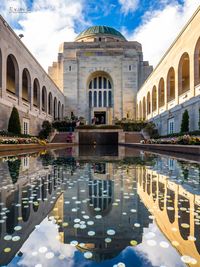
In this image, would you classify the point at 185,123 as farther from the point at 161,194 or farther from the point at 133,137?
the point at 161,194

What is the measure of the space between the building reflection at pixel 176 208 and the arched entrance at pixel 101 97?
1348 inches

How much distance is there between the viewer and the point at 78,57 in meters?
38.0

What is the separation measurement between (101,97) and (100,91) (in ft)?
3.74

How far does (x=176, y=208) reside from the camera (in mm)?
2377

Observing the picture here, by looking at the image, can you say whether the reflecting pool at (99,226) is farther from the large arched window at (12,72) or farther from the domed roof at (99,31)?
the domed roof at (99,31)

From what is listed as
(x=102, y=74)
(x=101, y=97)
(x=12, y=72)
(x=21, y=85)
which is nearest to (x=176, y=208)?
(x=21, y=85)

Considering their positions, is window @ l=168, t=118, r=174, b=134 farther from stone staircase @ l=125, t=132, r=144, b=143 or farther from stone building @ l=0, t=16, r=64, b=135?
stone building @ l=0, t=16, r=64, b=135

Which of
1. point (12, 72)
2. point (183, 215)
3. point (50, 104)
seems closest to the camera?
point (183, 215)

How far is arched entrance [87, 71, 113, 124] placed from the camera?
3784 cm

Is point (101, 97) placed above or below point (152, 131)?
above

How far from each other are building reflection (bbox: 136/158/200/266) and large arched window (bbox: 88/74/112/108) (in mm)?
35514

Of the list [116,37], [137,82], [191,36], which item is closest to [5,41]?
[191,36]

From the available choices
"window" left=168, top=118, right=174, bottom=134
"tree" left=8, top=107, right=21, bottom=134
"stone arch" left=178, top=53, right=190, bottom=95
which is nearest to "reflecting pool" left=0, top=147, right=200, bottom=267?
"tree" left=8, top=107, right=21, bottom=134

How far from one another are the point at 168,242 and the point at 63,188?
193cm
